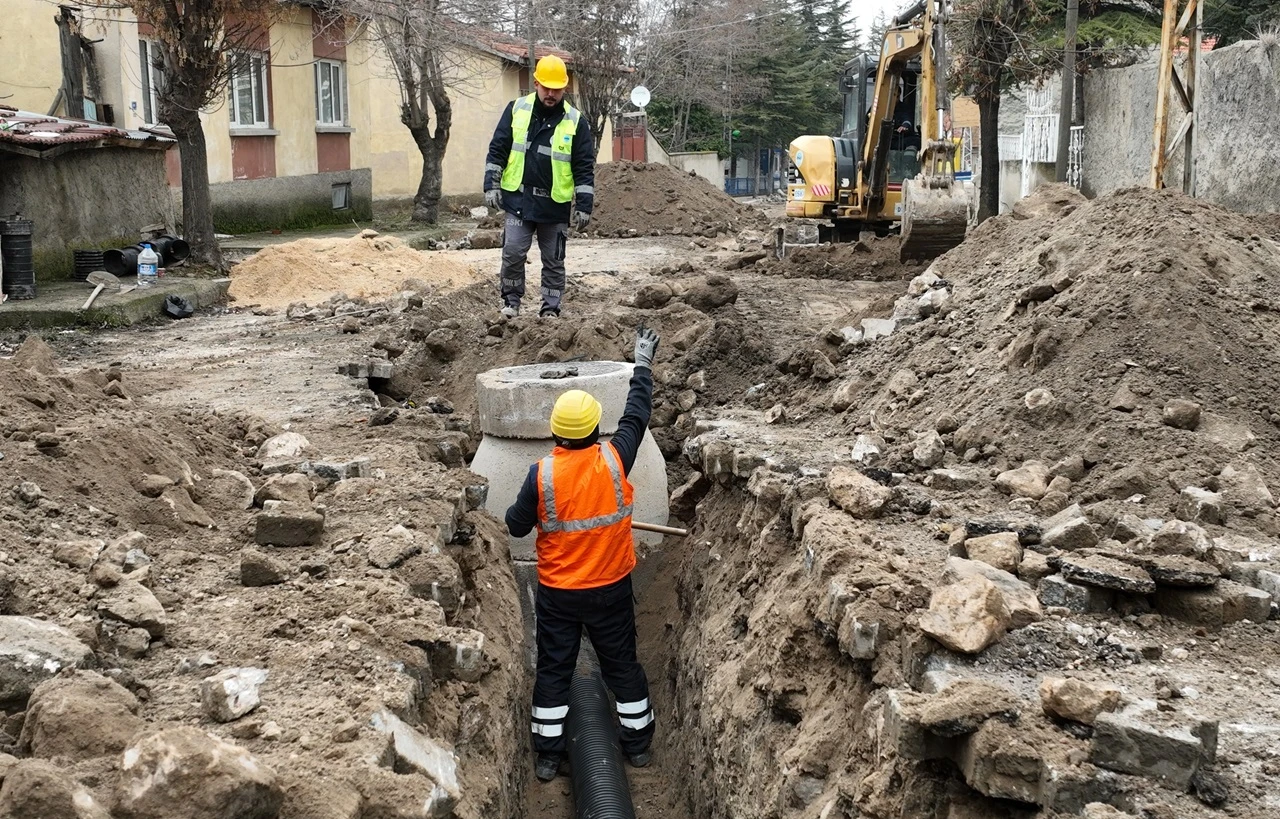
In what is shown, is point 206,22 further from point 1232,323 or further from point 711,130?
point 711,130

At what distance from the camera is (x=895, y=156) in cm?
1557

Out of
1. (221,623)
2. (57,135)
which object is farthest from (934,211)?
(221,623)

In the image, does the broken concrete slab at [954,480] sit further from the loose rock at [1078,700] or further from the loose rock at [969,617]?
the loose rock at [1078,700]

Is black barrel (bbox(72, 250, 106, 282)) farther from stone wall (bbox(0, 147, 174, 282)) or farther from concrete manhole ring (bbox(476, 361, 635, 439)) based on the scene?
concrete manhole ring (bbox(476, 361, 635, 439))

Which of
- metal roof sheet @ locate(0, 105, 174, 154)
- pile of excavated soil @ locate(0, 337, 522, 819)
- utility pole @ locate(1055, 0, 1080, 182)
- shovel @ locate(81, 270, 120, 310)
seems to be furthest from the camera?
utility pole @ locate(1055, 0, 1080, 182)

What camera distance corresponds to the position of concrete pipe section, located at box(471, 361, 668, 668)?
23.6 feet

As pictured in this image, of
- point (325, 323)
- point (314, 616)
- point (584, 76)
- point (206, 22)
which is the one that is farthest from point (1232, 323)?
point (584, 76)

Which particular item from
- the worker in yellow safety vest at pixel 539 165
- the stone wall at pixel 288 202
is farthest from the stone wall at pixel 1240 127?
the stone wall at pixel 288 202

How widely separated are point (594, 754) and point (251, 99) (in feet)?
54.0

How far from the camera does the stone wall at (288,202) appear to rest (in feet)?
61.9

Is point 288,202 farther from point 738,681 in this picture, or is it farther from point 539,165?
point 738,681

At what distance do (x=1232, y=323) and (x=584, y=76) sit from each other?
26.6m

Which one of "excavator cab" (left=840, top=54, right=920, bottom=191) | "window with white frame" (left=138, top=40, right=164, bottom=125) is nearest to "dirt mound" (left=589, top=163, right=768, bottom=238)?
"excavator cab" (left=840, top=54, right=920, bottom=191)

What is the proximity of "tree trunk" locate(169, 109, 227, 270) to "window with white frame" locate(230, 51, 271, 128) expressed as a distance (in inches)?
204
